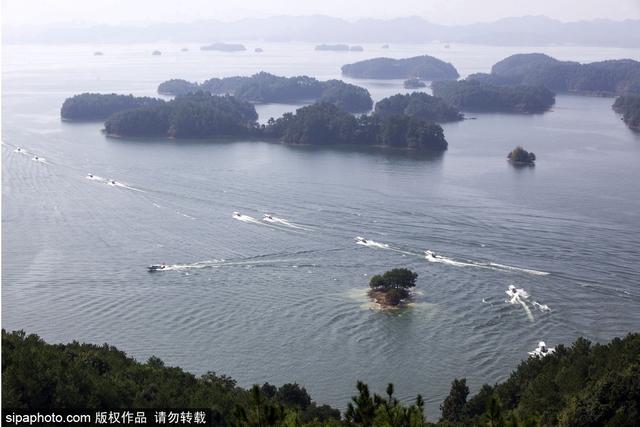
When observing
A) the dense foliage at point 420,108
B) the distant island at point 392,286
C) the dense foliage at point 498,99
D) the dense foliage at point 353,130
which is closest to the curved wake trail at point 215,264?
the distant island at point 392,286

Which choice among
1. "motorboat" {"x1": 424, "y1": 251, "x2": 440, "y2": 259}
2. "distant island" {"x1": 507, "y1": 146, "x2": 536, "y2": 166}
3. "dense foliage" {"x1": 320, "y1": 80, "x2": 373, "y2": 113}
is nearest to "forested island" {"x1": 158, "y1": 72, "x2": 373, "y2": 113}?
"dense foliage" {"x1": 320, "y1": 80, "x2": 373, "y2": 113}

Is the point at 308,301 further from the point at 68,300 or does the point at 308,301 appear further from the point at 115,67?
the point at 115,67

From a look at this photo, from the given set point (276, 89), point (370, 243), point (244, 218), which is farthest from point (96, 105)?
point (370, 243)

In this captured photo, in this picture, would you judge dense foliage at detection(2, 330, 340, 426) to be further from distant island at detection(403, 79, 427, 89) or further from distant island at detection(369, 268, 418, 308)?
distant island at detection(403, 79, 427, 89)

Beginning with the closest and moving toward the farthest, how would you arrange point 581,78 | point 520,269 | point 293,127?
point 520,269 < point 293,127 < point 581,78

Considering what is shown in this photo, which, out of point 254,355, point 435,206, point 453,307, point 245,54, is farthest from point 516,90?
point 245,54

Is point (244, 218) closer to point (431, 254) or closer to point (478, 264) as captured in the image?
point (431, 254)
